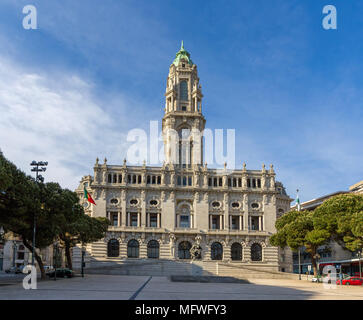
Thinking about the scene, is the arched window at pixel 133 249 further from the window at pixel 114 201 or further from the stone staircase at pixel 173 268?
the window at pixel 114 201

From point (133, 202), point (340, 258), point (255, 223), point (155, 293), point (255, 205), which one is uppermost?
point (133, 202)

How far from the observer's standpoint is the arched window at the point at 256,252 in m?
98.2

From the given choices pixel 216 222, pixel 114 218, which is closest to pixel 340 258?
pixel 216 222

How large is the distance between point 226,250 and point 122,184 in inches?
1070

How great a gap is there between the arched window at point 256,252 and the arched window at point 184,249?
1414cm

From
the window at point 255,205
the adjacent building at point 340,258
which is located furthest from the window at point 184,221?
the adjacent building at point 340,258

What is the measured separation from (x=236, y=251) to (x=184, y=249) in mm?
11548

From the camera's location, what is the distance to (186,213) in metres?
99.9

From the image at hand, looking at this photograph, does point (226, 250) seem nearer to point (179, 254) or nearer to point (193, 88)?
point (179, 254)

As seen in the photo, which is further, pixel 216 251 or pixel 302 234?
pixel 216 251

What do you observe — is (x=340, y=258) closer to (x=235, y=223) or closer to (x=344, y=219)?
(x=235, y=223)

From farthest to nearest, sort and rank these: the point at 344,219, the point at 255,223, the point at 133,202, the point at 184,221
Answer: the point at 255,223 < the point at 184,221 < the point at 133,202 < the point at 344,219

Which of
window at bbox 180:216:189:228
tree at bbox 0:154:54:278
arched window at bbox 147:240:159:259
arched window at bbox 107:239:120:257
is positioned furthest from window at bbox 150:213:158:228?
tree at bbox 0:154:54:278

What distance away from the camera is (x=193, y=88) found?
367 ft
